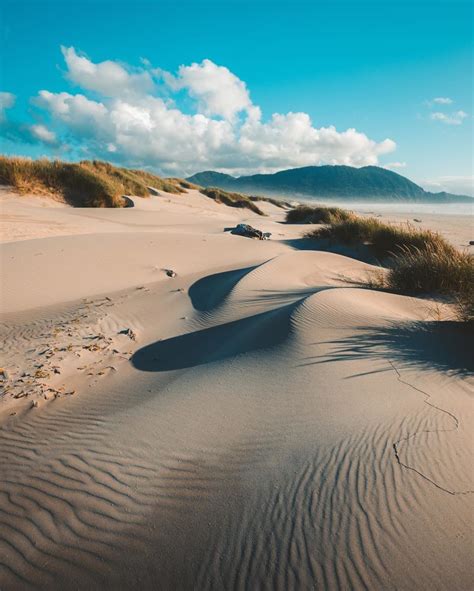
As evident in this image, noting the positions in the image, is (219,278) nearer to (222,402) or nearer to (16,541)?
(222,402)

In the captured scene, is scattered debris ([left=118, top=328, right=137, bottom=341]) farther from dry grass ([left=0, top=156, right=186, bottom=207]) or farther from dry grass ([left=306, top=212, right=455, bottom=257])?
dry grass ([left=0, top=156, right=186, bottom=207])

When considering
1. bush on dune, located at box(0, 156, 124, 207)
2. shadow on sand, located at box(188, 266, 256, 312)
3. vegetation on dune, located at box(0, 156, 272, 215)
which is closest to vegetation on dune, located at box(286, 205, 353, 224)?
vegetation on dune, located at box(0, 156, 272, 215)

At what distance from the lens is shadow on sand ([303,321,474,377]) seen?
8.37ft

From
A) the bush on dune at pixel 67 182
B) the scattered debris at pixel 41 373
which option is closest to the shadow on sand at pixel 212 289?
the scattered debris at pixel 41 373

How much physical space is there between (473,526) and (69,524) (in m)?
1.70

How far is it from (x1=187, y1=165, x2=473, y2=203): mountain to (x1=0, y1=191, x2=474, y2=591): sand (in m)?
104

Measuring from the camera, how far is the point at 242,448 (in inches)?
72.9

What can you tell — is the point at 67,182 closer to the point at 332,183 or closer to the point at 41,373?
the point at 41,373

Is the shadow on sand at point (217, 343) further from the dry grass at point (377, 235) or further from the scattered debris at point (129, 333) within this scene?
the dry grass at point (377, 235)

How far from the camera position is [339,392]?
2186 mm

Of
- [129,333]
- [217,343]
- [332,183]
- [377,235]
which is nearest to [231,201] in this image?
[377,235]

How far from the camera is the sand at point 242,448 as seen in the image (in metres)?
1.30

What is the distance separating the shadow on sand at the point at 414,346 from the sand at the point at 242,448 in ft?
0.06

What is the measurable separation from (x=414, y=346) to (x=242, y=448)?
1.74 meters
